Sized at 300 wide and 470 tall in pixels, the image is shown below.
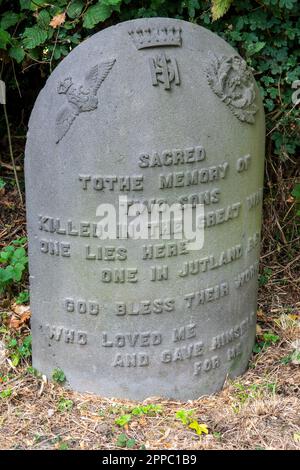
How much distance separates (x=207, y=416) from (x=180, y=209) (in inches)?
40.6

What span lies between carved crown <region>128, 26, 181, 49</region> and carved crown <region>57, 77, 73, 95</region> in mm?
339

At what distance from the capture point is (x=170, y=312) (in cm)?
313

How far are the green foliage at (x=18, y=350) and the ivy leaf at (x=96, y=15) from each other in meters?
1.83

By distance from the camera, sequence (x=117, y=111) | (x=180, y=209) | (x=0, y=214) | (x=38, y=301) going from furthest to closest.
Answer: (x=0, y=214) < (x=38, y=301) < (x=180, y=209) < (x=117, y=111)

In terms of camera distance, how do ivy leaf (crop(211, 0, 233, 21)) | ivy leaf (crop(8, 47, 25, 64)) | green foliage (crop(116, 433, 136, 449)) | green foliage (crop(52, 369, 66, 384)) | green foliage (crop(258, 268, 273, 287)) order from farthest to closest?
1. green foliage (crop(258, 268, 273, 287))
2. ivy leaf (crop(8, 47, 25, 64))
3. ivy leaf (crop(211, 0, 233, 21))
4. green foliage (crop(52, 369, 66, 384))
5. green foliage (crop(116, 433, 136, 449))

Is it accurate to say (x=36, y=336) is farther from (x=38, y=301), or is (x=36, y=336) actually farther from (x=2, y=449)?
(x=2, y=449)

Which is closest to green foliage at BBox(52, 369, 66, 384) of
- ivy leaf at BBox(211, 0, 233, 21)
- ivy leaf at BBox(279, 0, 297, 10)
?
ivy leaf at BBox(211, 0, 233, 21)

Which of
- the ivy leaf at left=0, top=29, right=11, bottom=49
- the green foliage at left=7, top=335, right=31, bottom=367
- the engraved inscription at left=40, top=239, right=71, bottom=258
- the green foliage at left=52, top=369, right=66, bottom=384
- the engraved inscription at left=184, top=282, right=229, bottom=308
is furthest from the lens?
the ivy leaf at left=0, top=29, right=11, bottom=49

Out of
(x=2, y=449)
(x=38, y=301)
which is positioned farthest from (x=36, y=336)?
(x=2, y=449)

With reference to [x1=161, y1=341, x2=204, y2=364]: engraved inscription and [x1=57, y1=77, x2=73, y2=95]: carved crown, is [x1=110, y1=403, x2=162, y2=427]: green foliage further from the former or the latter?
[x1=57, y1=77, x2=73, y2=95]: carved crown

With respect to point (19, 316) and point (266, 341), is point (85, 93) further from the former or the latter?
point (266, 341)

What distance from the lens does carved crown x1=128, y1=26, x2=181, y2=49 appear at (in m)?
2.88

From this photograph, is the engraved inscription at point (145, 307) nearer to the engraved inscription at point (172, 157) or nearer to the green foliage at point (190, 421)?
the green foliage at point (190, 421)

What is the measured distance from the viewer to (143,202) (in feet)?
9.64
